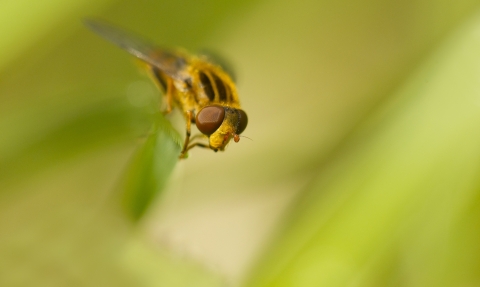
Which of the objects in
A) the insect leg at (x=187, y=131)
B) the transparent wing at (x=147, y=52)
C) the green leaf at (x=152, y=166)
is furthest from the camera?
the transparent wing at (x=147, y=52)

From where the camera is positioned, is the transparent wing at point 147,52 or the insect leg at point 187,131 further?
the transparent wing at point 147,52

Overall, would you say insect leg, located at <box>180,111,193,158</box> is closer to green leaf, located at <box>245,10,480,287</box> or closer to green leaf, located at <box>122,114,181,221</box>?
green leaf, located at <box>122,114,181,221</box>

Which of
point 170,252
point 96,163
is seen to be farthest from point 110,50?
point 170,252

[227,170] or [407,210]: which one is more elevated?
[407,210]

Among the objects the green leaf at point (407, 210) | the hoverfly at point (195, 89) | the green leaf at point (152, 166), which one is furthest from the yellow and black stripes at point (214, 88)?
the green leaf at point (407, 210)

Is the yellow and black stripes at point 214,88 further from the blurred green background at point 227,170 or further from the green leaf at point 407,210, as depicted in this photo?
the green leaf at point 407,210

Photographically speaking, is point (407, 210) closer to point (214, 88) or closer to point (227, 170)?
point (214, 88)

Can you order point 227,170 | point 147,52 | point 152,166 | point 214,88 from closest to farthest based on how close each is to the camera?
point 152,166 → point 214,88 → point 147,52 → point 227,170

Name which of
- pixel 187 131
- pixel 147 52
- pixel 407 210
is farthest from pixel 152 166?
pixel 407 210

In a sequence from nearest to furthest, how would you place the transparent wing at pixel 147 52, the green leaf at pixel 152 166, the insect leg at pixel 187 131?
the green leaf at pixel 152 166 → the insect leg at pixel 187 131 → the transparent wing at pixel 147 52
